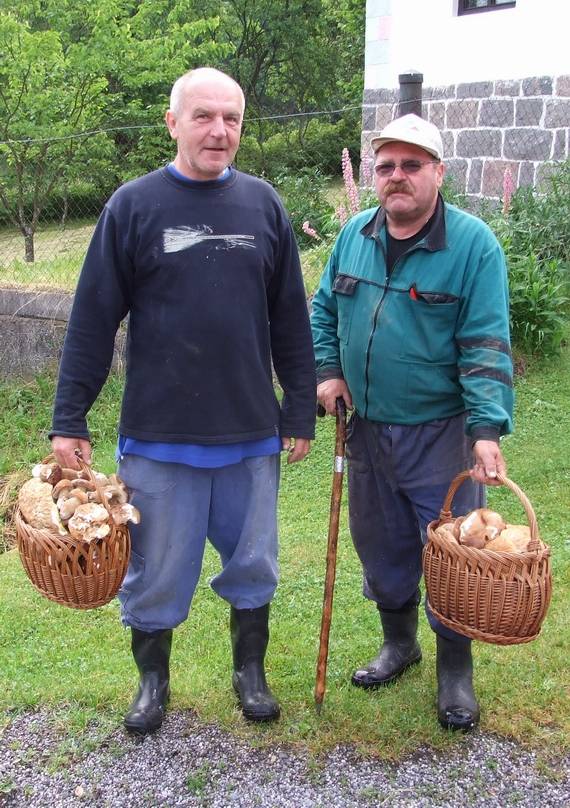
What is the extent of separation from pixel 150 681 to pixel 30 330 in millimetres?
4686

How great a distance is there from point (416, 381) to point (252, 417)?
562mm

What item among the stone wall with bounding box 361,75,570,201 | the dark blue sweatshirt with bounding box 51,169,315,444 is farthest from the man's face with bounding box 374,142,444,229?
Result: the stone wall with bounding box 361,75,570,201

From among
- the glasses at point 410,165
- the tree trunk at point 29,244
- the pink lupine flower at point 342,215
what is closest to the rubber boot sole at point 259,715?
the glasses at point 410,165

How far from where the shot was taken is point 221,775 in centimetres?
292

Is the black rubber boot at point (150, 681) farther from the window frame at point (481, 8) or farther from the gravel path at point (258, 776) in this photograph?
the window frame at point (481, 8)

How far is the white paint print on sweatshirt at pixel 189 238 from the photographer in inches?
108

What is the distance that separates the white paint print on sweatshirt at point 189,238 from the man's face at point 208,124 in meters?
0.18

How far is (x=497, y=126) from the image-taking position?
9.57 metres

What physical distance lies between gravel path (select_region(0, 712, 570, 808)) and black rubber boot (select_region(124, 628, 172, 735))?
60 millimetres

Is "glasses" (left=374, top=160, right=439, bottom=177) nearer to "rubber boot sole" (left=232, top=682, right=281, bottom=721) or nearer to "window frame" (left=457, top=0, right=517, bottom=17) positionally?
"rubber boot sole" (left=232, top=682, right=281, bottom=721)

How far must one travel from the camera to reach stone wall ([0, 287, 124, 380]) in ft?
23.5

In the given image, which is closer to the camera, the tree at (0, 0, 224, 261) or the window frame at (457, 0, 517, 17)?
the tree at (0, 0, 224, 261)

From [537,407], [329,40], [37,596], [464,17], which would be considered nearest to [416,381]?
[37,596]

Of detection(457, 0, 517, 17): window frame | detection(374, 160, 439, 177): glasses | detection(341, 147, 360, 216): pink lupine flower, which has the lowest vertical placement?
detection(341, 147, 360, 216): pink lupine flower
